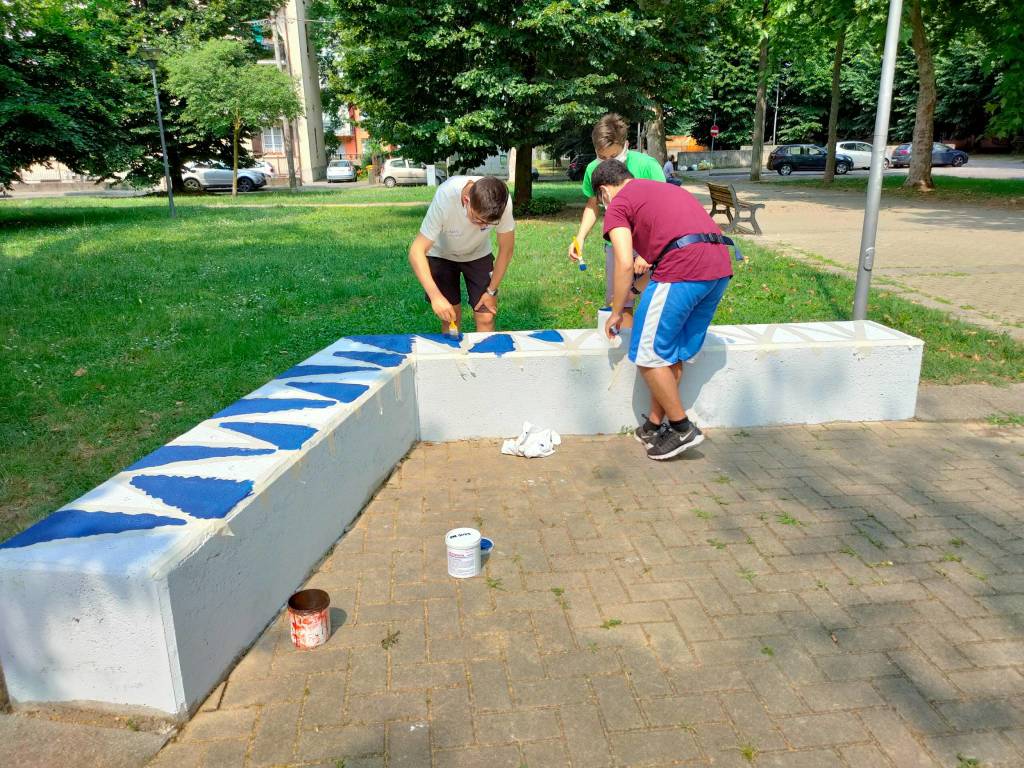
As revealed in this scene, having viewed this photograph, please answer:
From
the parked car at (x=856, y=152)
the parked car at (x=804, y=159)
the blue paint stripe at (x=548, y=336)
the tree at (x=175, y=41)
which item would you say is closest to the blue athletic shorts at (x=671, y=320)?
the blue paint stripe at (x=548, y=336)

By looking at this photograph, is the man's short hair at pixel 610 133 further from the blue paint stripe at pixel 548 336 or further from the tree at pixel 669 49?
the tree at pixel 669 49

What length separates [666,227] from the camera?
426 centimetres

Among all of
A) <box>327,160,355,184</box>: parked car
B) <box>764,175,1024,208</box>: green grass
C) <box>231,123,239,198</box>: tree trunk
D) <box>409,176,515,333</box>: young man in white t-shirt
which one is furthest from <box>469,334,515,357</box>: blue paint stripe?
A: <box>327,160,355,184</box>: parked car

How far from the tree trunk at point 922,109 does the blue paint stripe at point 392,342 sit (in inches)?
825

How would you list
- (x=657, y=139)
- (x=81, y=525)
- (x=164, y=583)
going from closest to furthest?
(x=164, y=583) → (x=81, y=525) → (x=657, y=139)

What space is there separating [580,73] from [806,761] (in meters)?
15.2

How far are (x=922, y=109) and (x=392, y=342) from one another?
22927 mm

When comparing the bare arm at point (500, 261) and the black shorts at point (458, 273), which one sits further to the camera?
the black shorts at point (458, 273)

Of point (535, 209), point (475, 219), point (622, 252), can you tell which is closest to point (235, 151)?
point (535, 209)

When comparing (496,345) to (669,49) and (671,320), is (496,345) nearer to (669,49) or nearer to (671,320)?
(671,320)

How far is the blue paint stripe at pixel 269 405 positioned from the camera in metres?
3.82

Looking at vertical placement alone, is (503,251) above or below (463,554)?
above

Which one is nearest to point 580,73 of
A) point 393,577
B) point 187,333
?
point 187,333

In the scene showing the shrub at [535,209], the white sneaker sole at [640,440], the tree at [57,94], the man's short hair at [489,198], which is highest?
the tree at [57,94]
